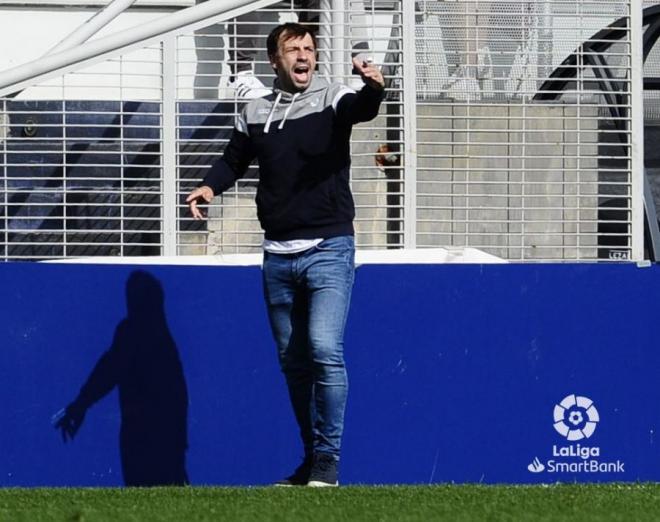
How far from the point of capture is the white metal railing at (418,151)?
8508mm

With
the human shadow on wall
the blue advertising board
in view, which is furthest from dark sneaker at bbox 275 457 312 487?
the human shadow on wall

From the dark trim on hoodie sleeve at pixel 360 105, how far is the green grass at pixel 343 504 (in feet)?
4.99

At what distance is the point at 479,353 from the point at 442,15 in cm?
184

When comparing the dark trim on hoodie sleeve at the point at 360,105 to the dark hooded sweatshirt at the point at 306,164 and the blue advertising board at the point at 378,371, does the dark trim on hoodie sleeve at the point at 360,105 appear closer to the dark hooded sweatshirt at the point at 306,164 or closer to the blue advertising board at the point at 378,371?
the dark hooded sweatshirt at the point at 306,164

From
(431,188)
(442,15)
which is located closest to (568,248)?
(431,188)

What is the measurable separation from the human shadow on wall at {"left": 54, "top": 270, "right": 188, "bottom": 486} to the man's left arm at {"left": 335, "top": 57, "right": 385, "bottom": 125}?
150cm

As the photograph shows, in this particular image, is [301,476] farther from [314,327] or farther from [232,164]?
[232,164]

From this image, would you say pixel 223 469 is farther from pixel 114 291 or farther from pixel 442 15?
pixel 442 15

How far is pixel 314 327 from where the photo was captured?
7.00 m

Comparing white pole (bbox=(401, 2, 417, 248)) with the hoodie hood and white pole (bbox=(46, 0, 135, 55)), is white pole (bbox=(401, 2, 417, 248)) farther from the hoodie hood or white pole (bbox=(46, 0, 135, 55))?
white pole (bbox=(46, 0, 135, 55))

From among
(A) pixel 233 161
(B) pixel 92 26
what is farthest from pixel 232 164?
(B) pixel 92 26

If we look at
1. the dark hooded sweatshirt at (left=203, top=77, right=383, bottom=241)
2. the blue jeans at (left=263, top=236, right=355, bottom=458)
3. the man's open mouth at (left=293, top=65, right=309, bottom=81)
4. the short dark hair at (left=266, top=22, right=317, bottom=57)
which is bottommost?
the blue jeans at (left=263, top=236, right=355, bottom=458)

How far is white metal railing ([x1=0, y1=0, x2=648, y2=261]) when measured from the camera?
851 cm

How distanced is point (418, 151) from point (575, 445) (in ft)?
5.73
